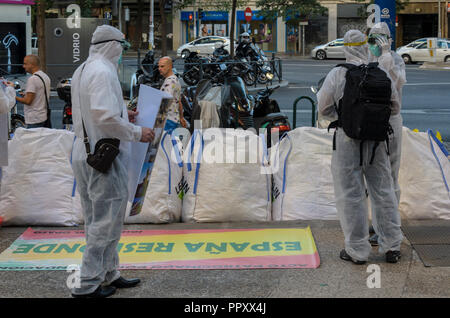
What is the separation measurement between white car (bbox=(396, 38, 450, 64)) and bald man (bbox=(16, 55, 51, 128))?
3223 cm

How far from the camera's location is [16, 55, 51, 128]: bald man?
370 inches

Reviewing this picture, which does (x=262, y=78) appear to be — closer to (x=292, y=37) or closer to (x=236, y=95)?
(x=236, y=95)

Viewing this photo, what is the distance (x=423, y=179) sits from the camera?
700 cm

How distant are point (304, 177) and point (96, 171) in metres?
2.66

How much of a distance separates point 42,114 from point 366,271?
5.34 metres

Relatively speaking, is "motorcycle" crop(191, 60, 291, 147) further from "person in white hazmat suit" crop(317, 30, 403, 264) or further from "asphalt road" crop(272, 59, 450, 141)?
"asphalt road" crop(272, 59, 450, 141)

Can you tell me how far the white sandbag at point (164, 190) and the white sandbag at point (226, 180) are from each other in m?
0.09

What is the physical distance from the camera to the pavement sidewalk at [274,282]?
200 inches

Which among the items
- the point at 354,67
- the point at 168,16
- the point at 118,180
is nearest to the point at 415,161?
the point at 354,67

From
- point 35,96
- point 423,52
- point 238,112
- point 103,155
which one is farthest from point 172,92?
point 423,52

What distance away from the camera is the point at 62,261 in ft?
19.1

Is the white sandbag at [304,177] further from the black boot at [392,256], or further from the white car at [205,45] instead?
the white car at [205,45]

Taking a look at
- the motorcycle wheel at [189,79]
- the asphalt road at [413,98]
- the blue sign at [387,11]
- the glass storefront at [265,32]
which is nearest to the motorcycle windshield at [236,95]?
the blue sign at [387,11]

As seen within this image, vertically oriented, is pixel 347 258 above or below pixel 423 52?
below
